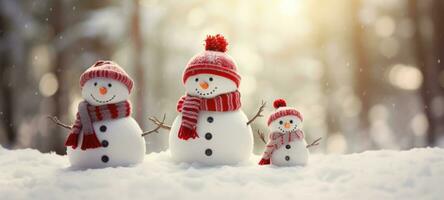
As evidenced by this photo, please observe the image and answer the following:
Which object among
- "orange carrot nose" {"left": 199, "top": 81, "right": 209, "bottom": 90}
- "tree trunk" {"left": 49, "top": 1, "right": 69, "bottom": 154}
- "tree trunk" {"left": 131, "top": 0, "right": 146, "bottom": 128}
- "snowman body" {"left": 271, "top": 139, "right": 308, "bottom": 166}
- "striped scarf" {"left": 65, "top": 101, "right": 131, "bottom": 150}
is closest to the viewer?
"striped scarf" {"left": 65, "top": 101, "right": 131, "bottom": 150}

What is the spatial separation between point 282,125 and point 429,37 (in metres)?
4.39

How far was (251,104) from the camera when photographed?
9016 mm

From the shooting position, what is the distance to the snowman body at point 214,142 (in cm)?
492

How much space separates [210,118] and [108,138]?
92 cm

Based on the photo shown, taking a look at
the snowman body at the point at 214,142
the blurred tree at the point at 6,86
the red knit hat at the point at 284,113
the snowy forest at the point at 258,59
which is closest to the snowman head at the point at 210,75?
the snowman body at the point at 214,142

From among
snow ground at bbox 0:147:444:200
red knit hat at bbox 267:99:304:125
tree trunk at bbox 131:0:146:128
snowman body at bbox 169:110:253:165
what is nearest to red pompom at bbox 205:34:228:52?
snowman body at bbox 169:110:253:165

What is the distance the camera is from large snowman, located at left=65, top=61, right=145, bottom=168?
482cm

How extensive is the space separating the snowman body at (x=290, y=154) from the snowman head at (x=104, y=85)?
1.51 meters

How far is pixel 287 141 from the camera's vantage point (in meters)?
5.00

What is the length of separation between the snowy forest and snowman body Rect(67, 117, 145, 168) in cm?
297

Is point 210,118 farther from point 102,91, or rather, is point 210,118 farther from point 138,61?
point 138,61

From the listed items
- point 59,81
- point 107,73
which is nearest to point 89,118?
point 107,73

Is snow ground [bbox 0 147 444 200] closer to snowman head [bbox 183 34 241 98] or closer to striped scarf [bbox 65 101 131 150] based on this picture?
striped scarf [bbox 65 101 131 150]

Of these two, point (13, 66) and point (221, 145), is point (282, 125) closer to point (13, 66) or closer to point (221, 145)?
point (221, 145)
